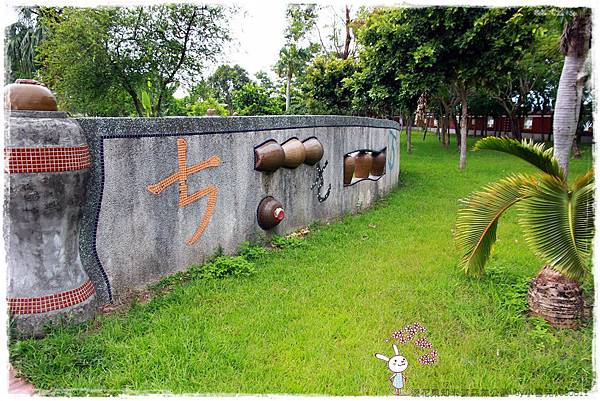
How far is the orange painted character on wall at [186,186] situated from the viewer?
4602mm

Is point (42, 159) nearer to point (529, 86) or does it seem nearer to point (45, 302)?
point (45, 302)

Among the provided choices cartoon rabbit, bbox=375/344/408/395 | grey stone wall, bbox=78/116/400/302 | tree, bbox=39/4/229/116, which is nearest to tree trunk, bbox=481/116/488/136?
tree, bbox=39/4/229/116

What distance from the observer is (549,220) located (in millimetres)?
3775

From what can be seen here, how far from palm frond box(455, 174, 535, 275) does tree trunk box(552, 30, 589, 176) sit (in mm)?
1626

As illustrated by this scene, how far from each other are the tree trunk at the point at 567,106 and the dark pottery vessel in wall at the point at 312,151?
3018 mm

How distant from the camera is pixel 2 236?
3273mm

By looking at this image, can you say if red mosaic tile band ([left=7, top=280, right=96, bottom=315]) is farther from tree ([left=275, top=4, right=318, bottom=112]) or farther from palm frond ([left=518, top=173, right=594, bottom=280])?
tree ([left=275, top=4, right=318, bottom=112])

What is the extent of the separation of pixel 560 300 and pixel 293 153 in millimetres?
3608

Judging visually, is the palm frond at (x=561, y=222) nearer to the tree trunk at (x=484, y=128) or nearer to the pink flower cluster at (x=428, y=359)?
the pink flower cluster at (x=428, y=359)

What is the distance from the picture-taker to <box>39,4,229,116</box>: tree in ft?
38.1

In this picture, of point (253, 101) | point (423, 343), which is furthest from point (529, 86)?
point (423, 343)

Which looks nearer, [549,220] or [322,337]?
[322,337]

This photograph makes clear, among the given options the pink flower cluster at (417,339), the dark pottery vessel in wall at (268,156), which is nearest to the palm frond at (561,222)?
the pink flower cluster at (417,339)

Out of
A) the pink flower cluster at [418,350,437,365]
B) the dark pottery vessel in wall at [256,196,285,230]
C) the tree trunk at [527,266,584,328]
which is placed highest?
the dark pottery vessel in wall at [256,196,285,230]
